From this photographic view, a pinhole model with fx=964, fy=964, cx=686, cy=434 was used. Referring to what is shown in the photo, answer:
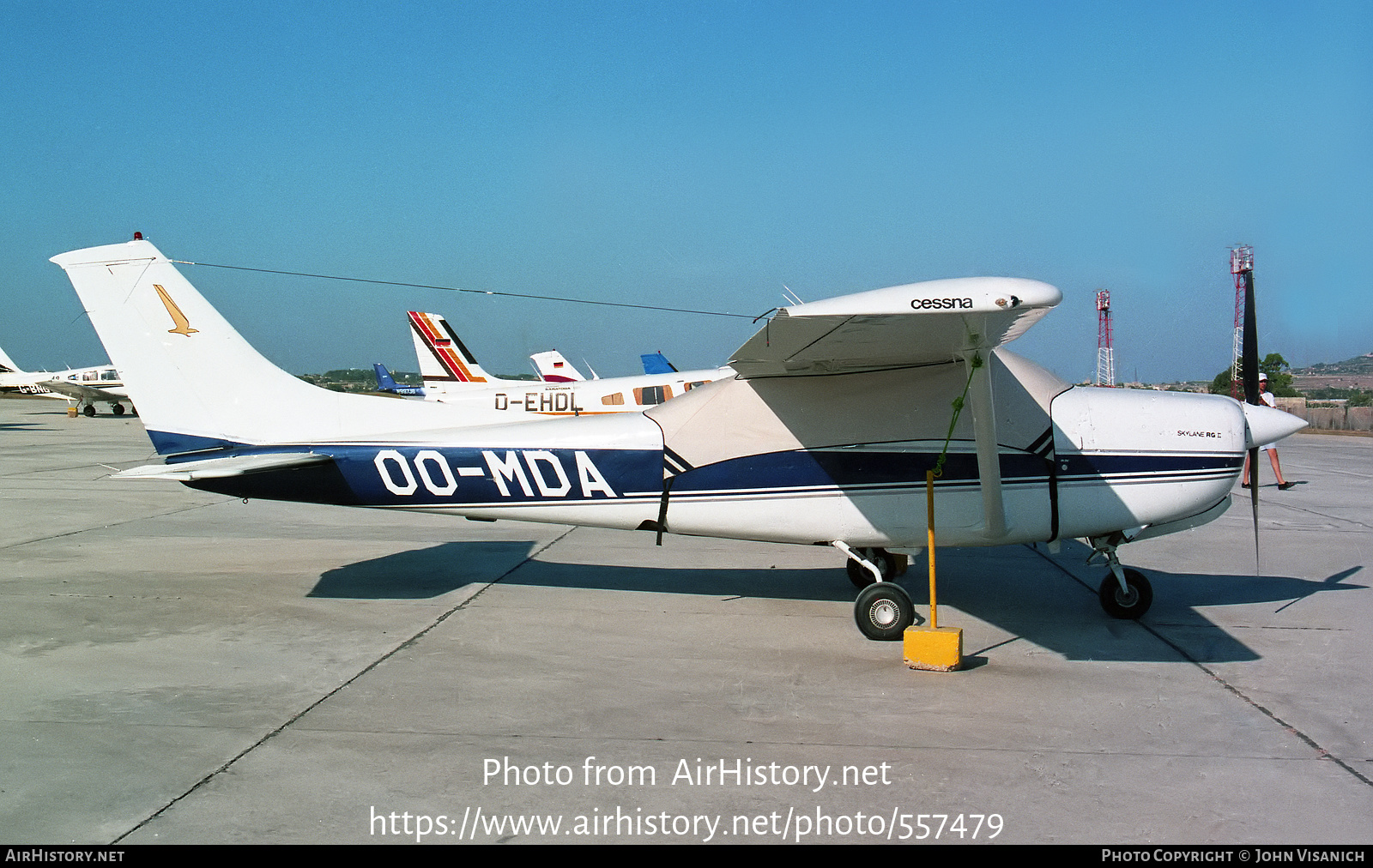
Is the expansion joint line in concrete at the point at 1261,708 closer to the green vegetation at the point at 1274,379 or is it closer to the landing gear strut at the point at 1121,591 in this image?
the landing gear strut at the point at 1121,591

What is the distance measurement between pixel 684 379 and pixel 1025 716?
1247 cm

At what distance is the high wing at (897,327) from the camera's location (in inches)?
194

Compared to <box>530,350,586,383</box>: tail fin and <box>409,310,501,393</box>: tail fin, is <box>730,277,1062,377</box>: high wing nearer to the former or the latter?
<box>409,310,501,393</box>: tail fin

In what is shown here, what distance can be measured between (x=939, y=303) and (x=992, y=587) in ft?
15.2

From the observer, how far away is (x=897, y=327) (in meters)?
5.87

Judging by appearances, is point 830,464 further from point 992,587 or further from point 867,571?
point 992,587

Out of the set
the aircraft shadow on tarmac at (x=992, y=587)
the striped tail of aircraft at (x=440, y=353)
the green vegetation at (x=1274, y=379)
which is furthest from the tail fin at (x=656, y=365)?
the green vegetation at (x=1274, y=379)

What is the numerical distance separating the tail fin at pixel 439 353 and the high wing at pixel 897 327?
2128cm

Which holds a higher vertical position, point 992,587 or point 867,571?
point 867,571

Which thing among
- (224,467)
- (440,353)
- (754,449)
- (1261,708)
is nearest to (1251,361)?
(1261,708)

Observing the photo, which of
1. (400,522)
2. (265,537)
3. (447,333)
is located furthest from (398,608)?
(447,333)

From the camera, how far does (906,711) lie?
17.8 ft

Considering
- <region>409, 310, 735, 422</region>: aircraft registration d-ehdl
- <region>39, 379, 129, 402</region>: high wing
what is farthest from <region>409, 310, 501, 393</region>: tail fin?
<region>39, 379, 129, 402</region>: high wing

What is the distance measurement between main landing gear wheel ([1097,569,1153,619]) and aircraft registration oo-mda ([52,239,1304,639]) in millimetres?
17
